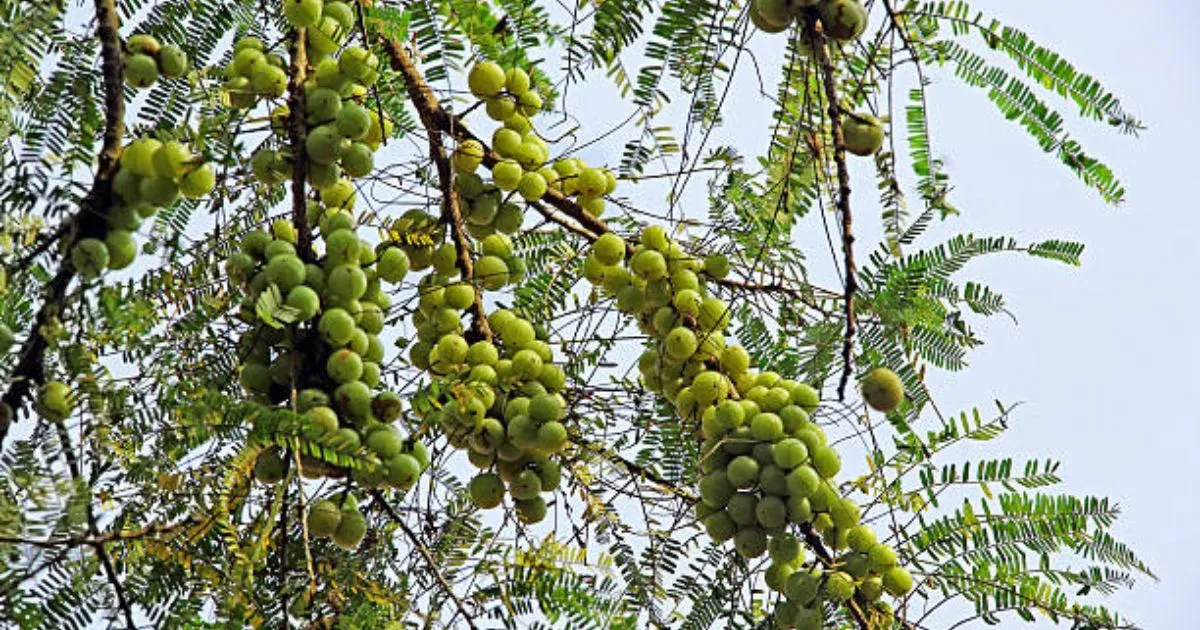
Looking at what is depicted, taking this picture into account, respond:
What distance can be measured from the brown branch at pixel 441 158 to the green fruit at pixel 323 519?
512mm

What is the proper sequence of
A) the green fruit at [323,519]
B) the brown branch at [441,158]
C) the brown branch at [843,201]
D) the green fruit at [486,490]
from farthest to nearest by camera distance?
the brown branch at [441,158] → the green fruit at [486,490] → the green fruit at [323,519] → the brown branch at [843,201]

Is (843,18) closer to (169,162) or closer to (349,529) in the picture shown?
(169,162)

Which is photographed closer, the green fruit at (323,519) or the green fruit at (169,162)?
the green fruit at (169,162)

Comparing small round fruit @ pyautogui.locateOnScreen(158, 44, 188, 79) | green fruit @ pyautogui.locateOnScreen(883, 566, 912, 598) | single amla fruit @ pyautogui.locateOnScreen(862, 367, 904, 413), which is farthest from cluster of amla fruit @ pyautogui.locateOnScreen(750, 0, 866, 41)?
green fruit @ pyautogui.locateOnScreen(883, 566, 912, 598)

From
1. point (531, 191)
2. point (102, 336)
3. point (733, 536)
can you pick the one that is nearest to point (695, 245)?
point (531, 191)

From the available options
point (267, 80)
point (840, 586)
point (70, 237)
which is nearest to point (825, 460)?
point (840, 586)

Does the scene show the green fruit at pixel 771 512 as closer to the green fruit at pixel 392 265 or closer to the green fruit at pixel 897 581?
the green fruit at pixel 897 581

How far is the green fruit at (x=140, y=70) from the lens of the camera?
7.05 feet

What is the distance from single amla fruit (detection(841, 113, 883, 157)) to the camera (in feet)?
7.01

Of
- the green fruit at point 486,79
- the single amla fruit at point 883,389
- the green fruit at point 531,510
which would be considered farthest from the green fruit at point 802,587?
the green fruit at point 486,79

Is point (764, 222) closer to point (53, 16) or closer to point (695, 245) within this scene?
point (695, 245)

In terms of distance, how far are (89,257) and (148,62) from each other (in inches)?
17.0

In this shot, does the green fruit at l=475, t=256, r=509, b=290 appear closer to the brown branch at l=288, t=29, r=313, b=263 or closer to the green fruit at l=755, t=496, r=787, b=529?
the brown branch at l=288, t=29, r=313, b=263

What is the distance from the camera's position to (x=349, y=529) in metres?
2.33
